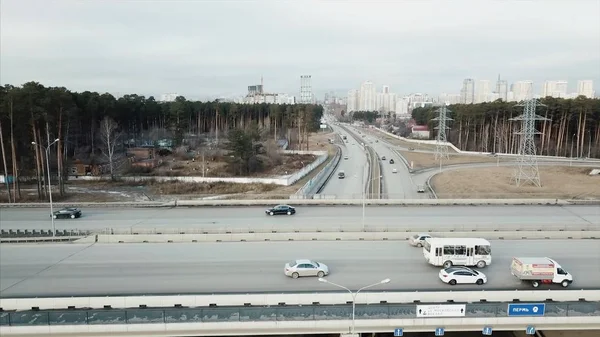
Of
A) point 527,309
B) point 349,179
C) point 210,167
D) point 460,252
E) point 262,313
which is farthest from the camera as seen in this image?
point 210,167

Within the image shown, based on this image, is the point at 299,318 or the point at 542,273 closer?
the point at 299,318

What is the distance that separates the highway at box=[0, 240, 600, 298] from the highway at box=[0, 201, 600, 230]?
4.20 m

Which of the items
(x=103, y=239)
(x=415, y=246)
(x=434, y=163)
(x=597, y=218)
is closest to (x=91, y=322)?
(x=103, y=239)

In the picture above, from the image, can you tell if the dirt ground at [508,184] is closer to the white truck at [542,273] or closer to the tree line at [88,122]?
the white truck at [542,273]

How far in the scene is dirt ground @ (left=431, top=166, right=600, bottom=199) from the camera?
121ft

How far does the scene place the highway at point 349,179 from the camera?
1592 inches

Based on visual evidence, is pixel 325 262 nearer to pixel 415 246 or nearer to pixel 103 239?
pixel 415 246

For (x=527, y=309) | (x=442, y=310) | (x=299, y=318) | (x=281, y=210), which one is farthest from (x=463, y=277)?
(x=281, y=210)

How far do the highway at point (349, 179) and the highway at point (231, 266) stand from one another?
16519mm

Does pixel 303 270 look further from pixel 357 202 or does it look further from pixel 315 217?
pixel 357 202

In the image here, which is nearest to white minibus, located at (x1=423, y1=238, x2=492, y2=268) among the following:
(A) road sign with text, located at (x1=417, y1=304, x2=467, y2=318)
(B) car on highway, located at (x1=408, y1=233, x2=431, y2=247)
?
A: (B) car on highway, located at (x1=408, y1=233, x2=431, y2=247)

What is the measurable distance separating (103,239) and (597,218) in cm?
3019

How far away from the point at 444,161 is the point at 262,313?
5436cm

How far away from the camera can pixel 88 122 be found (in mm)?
62625
